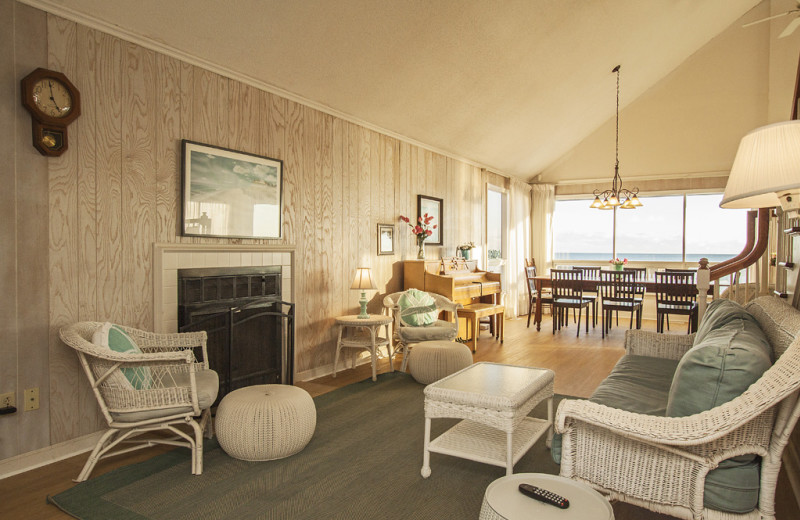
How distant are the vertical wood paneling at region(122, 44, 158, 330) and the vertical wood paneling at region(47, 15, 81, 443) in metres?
0.28

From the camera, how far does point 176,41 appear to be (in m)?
3.16

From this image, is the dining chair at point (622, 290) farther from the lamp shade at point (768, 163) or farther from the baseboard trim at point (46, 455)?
the baseboard trim at point (46, 455)

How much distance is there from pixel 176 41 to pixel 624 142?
7226mm

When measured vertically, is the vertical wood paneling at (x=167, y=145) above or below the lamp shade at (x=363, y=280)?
above

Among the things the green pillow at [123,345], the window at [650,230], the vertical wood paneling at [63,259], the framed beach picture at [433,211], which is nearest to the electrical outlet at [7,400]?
the vertical wood paneling at [63,259]

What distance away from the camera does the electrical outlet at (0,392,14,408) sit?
2492 mm

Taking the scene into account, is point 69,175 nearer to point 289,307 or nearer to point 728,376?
point 289,307

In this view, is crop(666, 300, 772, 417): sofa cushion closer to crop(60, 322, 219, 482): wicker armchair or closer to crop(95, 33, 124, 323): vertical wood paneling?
crop(60, 322, 219, 482): wicker armchair

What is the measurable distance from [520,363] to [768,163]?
368cm

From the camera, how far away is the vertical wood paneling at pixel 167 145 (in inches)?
125

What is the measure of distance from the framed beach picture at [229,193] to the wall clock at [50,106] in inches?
28.1

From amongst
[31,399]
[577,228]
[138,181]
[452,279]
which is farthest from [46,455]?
[577,228]

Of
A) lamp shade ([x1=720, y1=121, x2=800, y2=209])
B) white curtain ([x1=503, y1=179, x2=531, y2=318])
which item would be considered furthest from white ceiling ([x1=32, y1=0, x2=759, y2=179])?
lamp shade ([x1=720, y1=121, x2=800, y2=209])

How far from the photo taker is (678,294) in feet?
20.4
